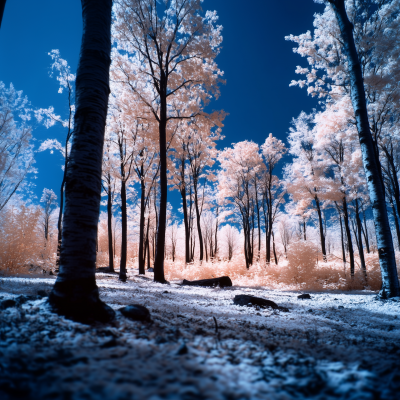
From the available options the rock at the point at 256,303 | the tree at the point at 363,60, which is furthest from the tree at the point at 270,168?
the rock at the point at 256,303

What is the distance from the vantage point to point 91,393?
729 mm

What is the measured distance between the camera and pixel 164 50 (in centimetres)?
757

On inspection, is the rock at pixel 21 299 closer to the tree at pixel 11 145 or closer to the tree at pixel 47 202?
the tree at pixel 11 145

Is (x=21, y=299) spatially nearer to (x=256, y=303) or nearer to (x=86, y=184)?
(x=86, y=184)

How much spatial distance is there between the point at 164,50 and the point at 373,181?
790cm

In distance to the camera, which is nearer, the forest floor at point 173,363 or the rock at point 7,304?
the forest floor at point 173,363

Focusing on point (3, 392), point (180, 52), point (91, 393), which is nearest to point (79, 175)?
point (3, 392)

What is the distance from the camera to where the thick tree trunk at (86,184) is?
1807 mm

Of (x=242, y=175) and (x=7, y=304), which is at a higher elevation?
(x=242, y=175)

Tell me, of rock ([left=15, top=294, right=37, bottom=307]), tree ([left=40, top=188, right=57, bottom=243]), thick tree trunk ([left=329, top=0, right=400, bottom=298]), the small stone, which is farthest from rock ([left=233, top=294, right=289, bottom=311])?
tree ([left=40, top=188, right=57, bottom=243])

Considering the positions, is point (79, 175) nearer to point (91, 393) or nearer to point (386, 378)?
point (91, 393)

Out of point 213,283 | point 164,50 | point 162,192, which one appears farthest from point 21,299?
point 164,50

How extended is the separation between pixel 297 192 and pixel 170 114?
973 cm

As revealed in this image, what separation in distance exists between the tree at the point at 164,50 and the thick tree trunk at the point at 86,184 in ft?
17.4
